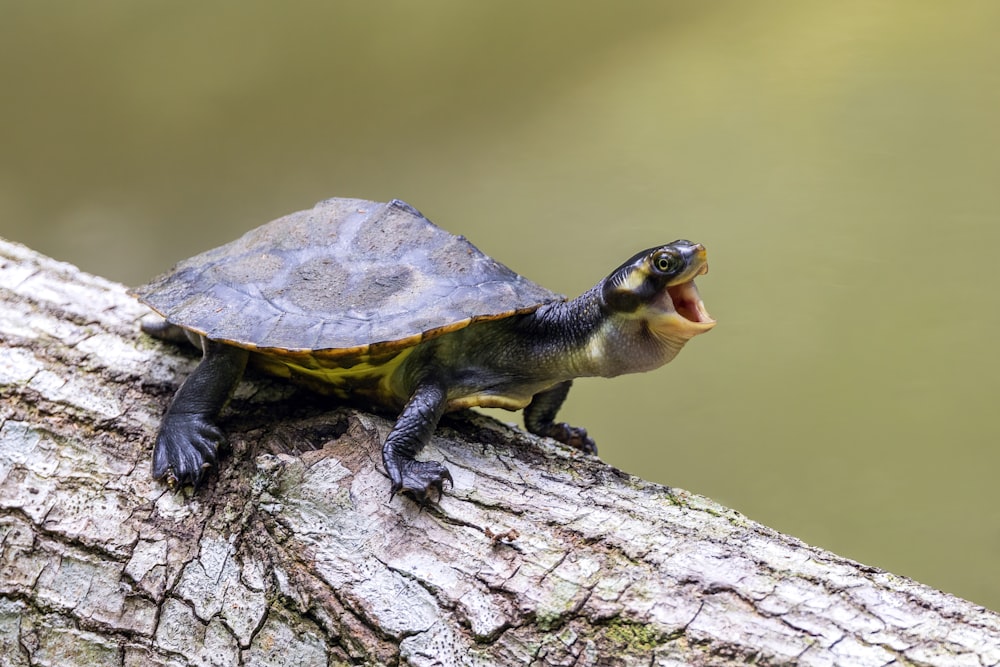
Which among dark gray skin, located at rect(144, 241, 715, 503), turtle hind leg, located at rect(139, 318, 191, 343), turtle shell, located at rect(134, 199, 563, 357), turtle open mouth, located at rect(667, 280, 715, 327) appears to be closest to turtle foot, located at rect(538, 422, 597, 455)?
dark gray skin, located at rect(144, 241, 715, 503)

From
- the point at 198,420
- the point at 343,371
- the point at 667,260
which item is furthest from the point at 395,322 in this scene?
the point at 667,260

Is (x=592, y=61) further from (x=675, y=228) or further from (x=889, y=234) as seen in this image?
(x=889, y=234)

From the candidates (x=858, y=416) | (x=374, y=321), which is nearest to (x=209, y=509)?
(x=374, y=321)

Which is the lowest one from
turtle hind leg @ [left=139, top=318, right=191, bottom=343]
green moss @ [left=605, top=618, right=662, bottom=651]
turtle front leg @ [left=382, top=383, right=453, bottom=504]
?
green moss @ [left=605, top=618, right=662, bottom=651]

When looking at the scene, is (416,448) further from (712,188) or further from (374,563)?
(712,188)

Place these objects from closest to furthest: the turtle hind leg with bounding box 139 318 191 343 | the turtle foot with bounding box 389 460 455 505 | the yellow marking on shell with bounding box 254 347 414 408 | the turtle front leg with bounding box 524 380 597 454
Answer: the turtle foot with bounding box 389 460 455 505 < the yellow marking on shell with bounding box 254 347 414 408 < the turtle hind leg with bounding box 139 318 191 343 < the turtle front leg with bounding box 524 380 597 454

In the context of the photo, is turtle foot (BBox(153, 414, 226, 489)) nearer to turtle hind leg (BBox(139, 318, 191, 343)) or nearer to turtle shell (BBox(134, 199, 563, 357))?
turtle shell (BBox(134, 199, 563, 357))
